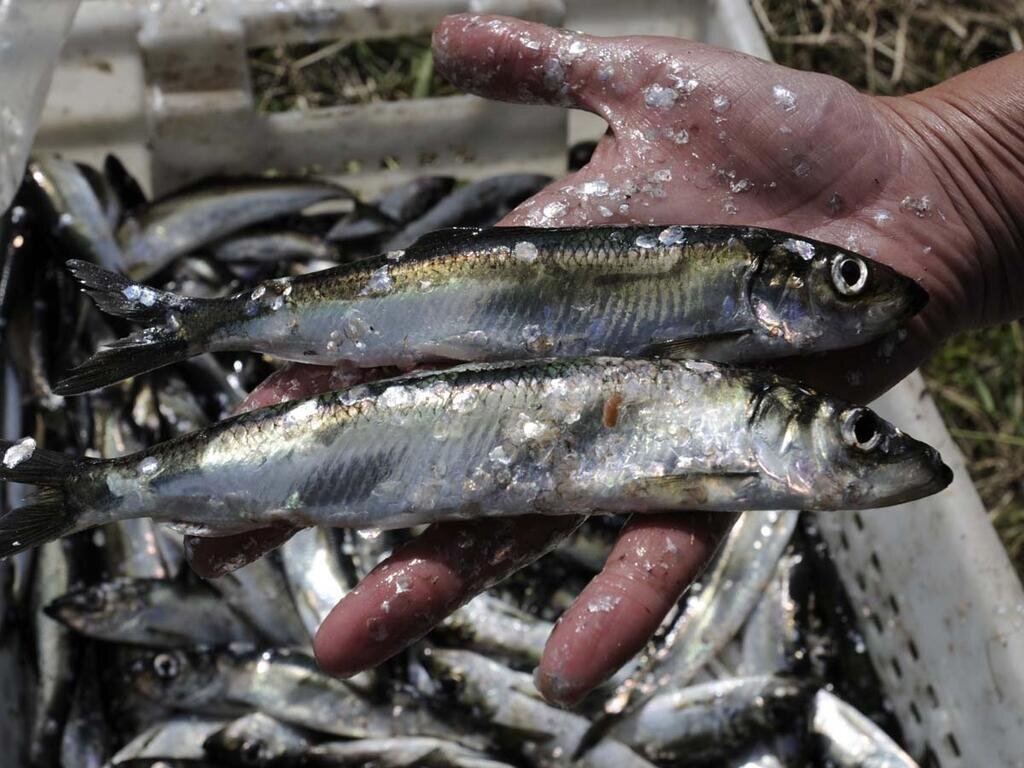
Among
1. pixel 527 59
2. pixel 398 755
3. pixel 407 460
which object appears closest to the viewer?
pixel 407 460

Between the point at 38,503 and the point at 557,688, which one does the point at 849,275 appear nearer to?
the point at 557,688

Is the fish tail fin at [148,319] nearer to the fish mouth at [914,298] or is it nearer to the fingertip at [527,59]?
the fingertip at [527,59]

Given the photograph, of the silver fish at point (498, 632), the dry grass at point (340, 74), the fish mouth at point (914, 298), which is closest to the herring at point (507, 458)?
the fish mouth at point (914, 298)

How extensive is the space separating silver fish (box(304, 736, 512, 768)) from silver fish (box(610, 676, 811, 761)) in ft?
1.25

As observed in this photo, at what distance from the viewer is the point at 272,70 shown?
443 cm

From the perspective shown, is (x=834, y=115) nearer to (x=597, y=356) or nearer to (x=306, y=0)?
(x=597, y=356)

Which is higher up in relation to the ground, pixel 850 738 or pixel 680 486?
pixel 680 486

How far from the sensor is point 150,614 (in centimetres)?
285

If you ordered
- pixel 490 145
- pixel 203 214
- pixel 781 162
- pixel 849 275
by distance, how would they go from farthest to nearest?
pixel 490 145
pixel 203 214
pixel 781 162
pixel 849 275

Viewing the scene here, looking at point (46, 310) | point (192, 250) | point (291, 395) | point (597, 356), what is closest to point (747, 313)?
point (597, 356)

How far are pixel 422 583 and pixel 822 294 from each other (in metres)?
0.95

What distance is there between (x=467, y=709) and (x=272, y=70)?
288cm

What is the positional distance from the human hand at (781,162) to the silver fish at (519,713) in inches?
34.9

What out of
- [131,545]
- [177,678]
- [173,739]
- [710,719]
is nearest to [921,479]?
[710,719]
